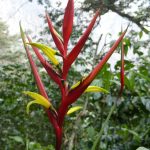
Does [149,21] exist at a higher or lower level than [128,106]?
higher

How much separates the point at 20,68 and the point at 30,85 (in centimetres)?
34

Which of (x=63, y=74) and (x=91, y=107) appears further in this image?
(x=91, y=107)

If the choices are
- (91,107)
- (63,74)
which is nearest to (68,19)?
(63,74)

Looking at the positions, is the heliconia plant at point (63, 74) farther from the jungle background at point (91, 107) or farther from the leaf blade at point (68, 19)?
the jungle background at point (91, 107)

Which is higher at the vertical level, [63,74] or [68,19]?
[68,19]

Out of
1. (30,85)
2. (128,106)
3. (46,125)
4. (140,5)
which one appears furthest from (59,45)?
(140,5)

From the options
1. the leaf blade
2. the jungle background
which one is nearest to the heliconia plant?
the leaf blade

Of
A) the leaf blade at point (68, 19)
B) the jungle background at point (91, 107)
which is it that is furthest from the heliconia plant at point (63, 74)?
the jungle background at point (91, 107)

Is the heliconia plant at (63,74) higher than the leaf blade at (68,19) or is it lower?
lower

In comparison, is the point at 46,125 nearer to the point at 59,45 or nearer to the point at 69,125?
the point at 69,125

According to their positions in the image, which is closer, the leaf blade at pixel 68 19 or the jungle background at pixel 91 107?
the leaf blade at pixel 68 19

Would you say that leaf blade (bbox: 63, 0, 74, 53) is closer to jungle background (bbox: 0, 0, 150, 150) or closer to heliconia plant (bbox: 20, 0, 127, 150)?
heliconia plant (bbox: 20, 0, 127, 150)

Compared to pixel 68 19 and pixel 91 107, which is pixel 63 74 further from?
pixel 91 107

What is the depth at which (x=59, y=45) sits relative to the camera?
73 centimetres
